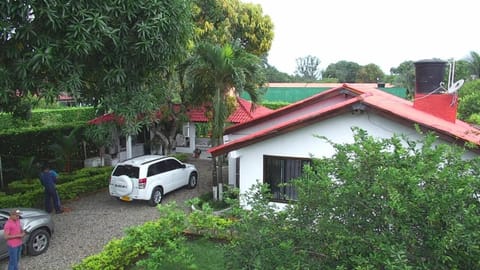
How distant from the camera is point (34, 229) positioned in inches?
380

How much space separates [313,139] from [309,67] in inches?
3911

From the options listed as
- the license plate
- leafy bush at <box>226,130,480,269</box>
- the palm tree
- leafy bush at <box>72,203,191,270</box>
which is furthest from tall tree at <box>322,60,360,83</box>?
leafy bush at <box>226,130,480,269</box>

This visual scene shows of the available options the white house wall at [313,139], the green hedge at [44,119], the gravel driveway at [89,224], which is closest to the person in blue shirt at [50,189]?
the gravel driveway at [89,224]

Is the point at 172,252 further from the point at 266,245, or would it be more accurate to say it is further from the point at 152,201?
the point at 152,201

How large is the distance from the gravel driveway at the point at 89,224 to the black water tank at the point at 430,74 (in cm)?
931

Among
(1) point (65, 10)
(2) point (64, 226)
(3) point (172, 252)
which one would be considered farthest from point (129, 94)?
(2) point (64, 226)

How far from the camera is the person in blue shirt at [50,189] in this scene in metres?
12.7

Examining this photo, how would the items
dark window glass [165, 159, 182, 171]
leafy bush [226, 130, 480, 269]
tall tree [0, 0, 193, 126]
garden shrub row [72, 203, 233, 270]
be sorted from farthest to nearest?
dark window glass [165, 159, 182, 171]
garden shrub row [72, 203, 233, 270]
tall tree [0, 0, 193, 126]
leafy bush [226, 130, 480, 269]

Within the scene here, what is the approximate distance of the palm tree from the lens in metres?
13.1

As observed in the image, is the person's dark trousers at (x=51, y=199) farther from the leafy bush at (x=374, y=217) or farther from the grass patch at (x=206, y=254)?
the leafy bush at (x=374, y=217)

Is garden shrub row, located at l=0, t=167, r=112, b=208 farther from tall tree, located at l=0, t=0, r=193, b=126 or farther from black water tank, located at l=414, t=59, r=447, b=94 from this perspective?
black water tank, located at l=414, t=59, r=447, b=94

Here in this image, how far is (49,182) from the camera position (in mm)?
12656

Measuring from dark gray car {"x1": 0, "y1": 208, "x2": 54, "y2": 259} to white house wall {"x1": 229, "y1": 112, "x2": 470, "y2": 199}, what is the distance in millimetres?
5630

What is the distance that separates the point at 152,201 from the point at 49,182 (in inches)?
137
